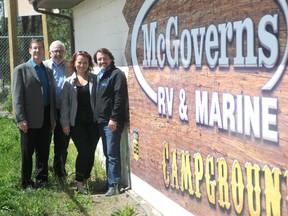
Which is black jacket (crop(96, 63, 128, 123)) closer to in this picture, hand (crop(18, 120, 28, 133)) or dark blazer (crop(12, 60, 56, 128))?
dark blazer (crop(12, 60, 56, 128))

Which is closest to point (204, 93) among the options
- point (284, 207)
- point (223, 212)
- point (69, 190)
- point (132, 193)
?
point (223, 212)

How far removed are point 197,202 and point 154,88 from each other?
1.28 metres

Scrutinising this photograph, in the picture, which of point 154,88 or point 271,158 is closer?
point 271,158

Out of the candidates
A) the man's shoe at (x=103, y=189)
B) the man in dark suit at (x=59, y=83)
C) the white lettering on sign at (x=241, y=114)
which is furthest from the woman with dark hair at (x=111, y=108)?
the white lettering on sign at (x=241, y=114)

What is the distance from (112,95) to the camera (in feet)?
Result: 17.9

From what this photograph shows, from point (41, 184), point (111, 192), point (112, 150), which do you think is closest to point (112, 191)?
point (111, 192)

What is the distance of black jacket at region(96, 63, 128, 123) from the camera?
5.41 meters

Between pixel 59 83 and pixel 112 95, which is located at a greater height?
pixel 59 83

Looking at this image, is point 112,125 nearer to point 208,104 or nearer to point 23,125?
point 23,125

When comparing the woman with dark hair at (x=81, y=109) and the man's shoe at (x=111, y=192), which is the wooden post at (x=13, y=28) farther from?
the man's shoe at (x=111, y=192)

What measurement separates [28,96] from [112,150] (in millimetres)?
1163

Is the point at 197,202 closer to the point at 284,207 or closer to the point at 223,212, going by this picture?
the point at 223,212

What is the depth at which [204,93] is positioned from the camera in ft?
12.0

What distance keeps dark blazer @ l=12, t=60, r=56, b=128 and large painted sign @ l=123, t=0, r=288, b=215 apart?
1192 mm
